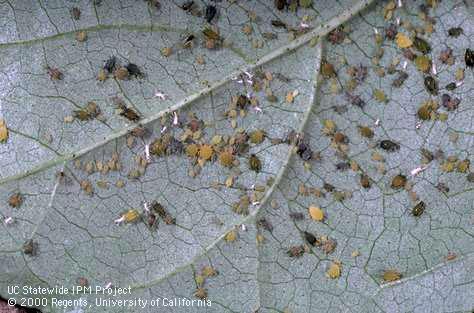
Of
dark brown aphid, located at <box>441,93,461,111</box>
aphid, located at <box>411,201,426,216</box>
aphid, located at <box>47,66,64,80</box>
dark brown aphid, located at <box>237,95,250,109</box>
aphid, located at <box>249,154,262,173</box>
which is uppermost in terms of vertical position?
aphid, located at <box>47,66,64,80</box>

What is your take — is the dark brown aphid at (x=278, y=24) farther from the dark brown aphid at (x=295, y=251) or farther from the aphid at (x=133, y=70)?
the dark brown aphid at (x=295, y=251)

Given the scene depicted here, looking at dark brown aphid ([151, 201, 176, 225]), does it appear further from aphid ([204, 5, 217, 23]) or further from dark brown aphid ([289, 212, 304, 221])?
aphid ([204, 5, 217, 23])

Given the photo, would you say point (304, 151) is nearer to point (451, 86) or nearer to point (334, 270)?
point (334, 270)

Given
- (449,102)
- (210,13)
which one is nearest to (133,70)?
(210,13)

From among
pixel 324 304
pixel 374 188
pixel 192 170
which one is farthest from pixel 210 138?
pixel 324 304

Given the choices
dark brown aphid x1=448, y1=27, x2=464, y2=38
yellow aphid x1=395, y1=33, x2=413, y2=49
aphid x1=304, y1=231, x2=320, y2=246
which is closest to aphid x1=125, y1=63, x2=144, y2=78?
aphid x1=304, y1=231, x2=320, y2=246

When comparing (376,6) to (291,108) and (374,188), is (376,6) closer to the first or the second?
(291,108)

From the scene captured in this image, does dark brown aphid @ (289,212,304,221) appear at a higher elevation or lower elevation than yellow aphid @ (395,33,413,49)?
lower
